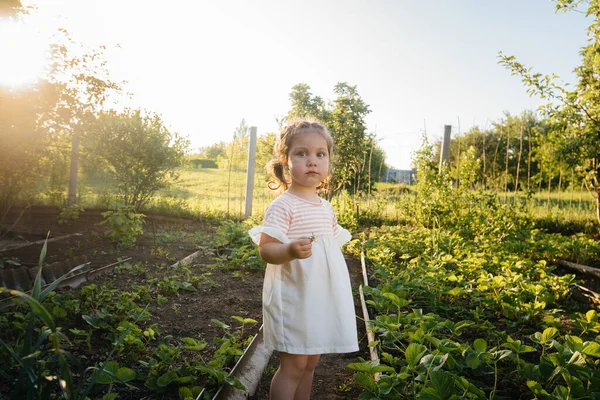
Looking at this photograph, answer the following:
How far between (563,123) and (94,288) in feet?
19.5

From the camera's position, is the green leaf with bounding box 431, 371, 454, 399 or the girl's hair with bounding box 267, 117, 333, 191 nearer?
the green leaf with bounding box 431, 371, 454, 399

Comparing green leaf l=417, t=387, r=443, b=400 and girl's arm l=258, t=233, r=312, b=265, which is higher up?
girl's arm l=258, t=233, r=312, b=265

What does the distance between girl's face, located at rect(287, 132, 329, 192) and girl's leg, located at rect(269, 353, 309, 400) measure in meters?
0.81

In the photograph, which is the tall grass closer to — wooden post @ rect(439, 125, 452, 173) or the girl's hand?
wooden post @ rect(439, 125, 452, 173)

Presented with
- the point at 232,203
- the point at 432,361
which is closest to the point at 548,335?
the point at 432,361

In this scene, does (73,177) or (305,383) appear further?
(73,177)

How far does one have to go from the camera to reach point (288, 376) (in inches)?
72.2

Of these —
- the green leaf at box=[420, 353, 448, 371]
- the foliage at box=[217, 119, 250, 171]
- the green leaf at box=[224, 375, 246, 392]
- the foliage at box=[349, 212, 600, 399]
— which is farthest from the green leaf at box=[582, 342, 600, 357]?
the foliage at box=[217, 119, 250, 171]

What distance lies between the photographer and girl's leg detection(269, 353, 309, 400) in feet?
5.92

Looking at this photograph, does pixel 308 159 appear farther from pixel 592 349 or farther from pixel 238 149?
pixel 238 149

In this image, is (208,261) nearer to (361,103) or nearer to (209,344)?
(209,344)

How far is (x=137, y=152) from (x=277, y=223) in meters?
6.80

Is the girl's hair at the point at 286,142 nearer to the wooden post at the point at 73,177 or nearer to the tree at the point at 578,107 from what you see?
the tree at the point at 578,107

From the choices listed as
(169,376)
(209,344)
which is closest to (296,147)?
(169,376)
